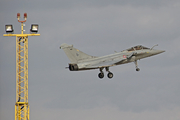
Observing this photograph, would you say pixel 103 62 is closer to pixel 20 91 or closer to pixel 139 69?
pixel 139 69

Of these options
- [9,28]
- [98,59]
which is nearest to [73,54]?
[98,59]

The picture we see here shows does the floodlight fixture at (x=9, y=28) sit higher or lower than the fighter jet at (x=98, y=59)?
higher

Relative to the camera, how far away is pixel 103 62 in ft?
187

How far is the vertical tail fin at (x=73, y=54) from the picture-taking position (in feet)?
186

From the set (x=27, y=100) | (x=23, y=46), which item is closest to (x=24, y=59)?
(x=23, y=46)

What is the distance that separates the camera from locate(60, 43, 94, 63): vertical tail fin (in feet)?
186

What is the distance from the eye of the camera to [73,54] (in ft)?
186

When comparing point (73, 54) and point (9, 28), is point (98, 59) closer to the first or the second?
point (73, 54)

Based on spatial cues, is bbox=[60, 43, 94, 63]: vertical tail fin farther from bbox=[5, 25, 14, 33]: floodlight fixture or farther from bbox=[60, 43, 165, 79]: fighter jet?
bbox=[5, 25, 14, 33]: floodlight fixture

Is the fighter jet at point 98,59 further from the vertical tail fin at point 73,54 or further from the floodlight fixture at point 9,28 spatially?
the floodlight fixture at point 9,28

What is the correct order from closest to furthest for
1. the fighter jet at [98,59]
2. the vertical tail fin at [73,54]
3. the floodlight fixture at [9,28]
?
the fighter jet at [98,59] < the floodlight fixture at [9,28] < the vertical tail fin at [73,54]

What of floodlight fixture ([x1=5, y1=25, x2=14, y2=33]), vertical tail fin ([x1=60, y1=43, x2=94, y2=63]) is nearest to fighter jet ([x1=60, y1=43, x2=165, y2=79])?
vertical tail fin ([x1=60, y1=43, x2=94, y2=63])

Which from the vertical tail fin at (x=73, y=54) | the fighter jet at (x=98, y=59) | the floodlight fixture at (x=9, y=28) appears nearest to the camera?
the fighter jet at (x=98, y=59)

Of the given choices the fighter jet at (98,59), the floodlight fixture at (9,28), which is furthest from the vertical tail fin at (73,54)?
the floodlight fixture at (9,28)
